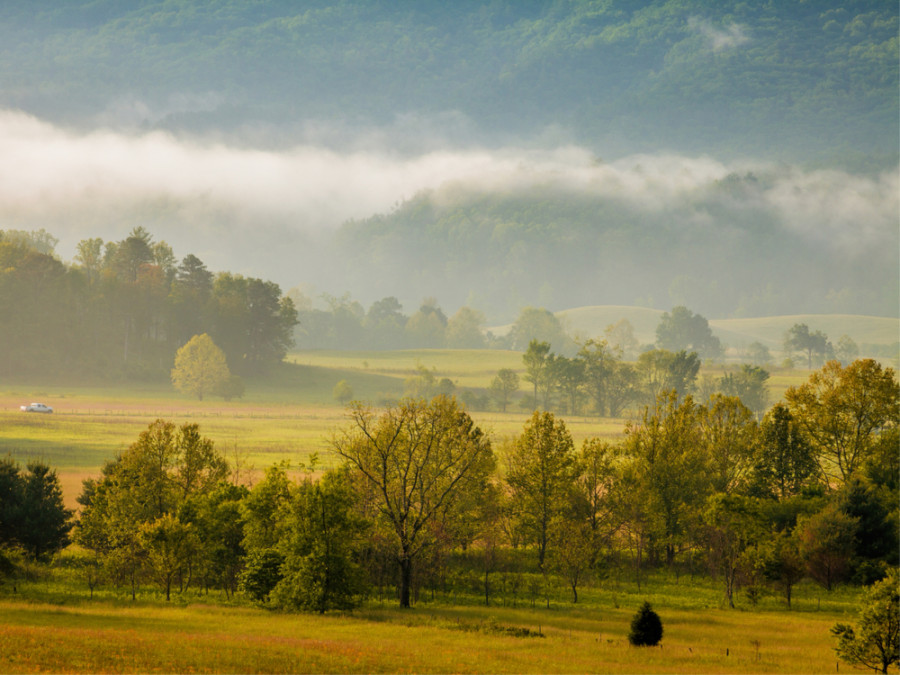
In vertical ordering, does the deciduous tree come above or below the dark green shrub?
above

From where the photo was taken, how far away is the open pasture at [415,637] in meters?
36.4

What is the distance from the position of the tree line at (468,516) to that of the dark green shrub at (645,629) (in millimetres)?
16628

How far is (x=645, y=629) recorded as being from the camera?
46125 mm

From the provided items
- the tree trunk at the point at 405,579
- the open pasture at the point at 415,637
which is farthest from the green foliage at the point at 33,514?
the tree trunk at the point at 405,579

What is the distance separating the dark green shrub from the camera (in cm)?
4594

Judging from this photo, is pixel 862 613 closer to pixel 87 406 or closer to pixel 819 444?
pixel 819 444

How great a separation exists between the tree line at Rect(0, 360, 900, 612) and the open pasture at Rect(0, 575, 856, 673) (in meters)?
3.67

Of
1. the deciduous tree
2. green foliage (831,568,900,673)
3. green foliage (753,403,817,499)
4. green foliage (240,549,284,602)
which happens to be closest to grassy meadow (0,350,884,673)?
green foliage (240,549,284,602)

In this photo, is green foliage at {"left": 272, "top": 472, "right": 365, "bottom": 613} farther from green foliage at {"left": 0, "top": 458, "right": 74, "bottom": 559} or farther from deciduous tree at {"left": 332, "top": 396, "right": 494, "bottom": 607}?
green foliage at {"left": 0, "top": 458, "right": 74, "bottom": 559}

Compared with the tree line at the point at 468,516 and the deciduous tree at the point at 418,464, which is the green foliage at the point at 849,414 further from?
the deciduous tree at the point at 418,464

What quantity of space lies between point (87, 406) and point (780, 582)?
499 feet

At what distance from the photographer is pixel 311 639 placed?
4294 cm

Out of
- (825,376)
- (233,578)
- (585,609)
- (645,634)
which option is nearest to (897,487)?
(825,376)

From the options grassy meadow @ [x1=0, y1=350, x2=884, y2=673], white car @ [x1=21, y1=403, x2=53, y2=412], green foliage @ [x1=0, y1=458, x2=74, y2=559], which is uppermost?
white car @ [x1=21, y1=403, x2=53, y2=412]
